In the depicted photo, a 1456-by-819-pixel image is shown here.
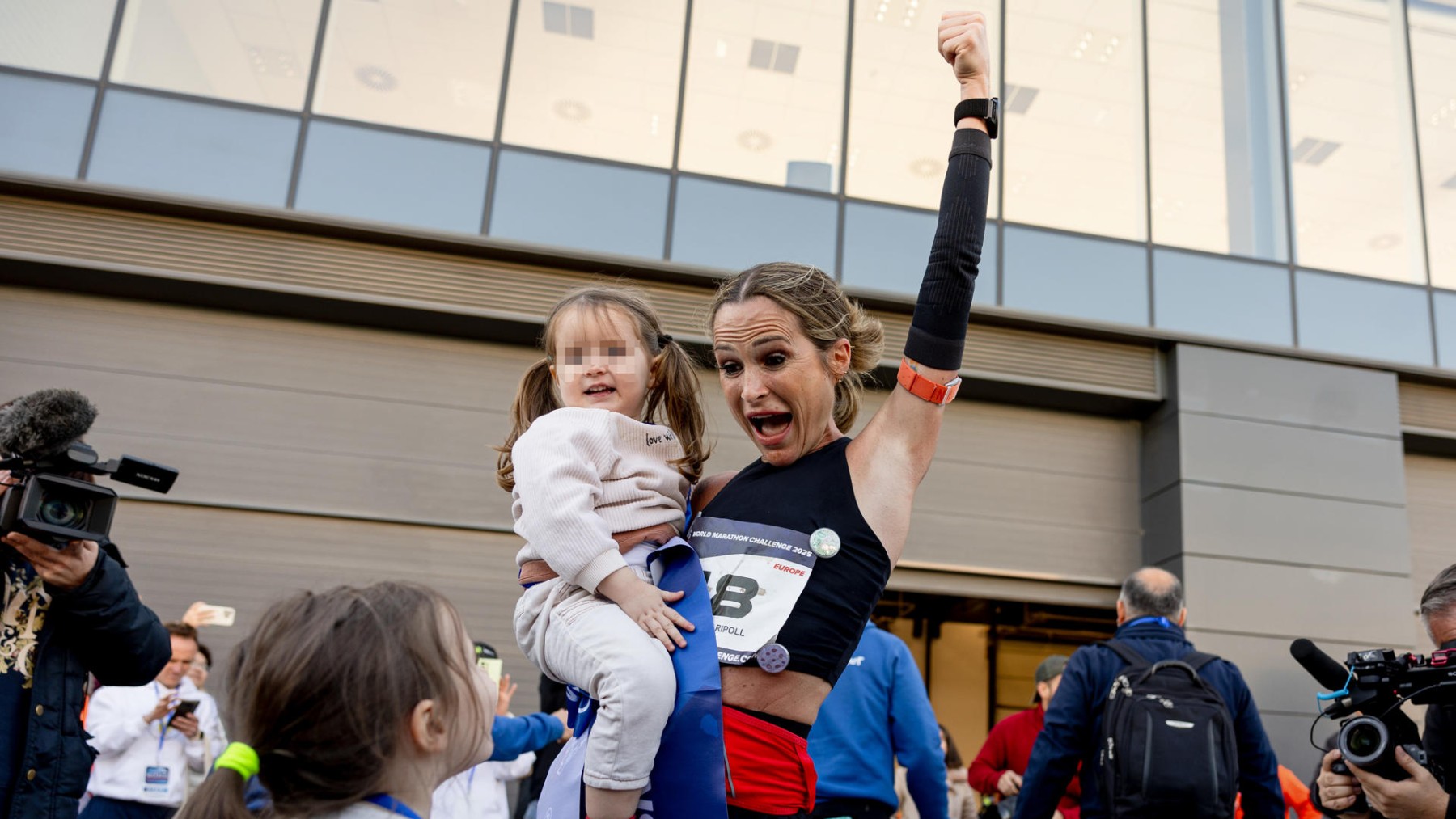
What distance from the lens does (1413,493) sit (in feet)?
33.1

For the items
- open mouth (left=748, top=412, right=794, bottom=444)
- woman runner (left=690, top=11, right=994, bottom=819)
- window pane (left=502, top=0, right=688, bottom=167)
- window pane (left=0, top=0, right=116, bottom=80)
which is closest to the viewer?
woman runner (left=690, top=11, right=994, bottom=819)

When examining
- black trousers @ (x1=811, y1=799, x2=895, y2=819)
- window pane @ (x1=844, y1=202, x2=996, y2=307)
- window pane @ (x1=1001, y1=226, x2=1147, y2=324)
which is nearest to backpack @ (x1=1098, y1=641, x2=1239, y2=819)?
black trousers @ (x1=811, y1=799, x2=895, y2=819)

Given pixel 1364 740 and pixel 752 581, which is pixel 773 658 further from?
pixel 1364 740

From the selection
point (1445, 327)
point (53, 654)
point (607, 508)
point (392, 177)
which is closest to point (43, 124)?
point (392, 177)

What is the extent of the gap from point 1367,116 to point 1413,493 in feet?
12.7

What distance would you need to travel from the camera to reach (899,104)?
32.4 feet

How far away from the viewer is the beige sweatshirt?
5.72 ft

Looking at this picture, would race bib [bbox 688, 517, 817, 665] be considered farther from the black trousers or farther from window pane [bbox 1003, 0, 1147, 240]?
window pane [bbox 1003, 0, 1147, 240]

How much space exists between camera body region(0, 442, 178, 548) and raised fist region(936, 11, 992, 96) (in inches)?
93.0

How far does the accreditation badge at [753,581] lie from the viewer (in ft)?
5.49

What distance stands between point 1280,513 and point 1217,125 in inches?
154

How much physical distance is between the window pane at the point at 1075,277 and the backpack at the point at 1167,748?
5767mm

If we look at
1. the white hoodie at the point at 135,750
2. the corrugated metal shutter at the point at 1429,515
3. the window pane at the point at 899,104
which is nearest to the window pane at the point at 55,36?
the white hoodie at the point at 135,750

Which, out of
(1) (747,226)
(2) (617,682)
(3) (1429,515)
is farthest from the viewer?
(3) (1429,515)
